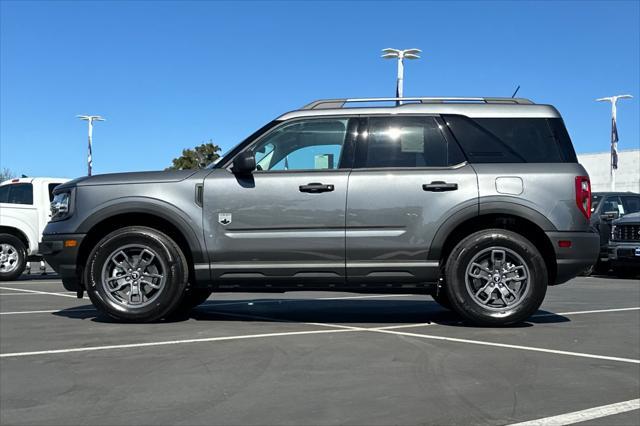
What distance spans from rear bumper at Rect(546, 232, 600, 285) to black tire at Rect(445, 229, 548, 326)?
0.56ft

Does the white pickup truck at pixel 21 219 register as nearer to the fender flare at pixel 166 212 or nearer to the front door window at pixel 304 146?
the fender flare at pixel 166 212

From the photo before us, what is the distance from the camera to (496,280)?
6.36m

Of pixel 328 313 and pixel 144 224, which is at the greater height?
pixel 144 224

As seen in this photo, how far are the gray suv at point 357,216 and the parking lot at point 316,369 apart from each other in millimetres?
439

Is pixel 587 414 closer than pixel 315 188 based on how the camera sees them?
Yes

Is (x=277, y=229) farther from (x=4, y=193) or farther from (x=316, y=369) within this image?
(x=4, y=193)

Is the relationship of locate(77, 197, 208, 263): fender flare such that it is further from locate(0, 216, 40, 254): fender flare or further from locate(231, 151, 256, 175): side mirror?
locate(0, 216, 40, 254): fender flare

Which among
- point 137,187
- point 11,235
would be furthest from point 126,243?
point 11,235

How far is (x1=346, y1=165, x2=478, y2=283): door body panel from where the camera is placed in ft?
20.7

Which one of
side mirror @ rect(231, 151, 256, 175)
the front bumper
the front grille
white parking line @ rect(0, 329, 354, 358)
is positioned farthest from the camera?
the front grille

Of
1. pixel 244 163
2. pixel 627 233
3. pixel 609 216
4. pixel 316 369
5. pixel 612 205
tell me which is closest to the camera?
pixel 316 369

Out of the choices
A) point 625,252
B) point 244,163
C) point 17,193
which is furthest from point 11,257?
point 625,252

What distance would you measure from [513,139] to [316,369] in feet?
10.4

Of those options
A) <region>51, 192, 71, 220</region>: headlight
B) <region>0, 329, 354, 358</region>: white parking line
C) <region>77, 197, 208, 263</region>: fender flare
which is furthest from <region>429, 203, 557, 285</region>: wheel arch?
<region>51, 192, 71, 220</region>: headlight
